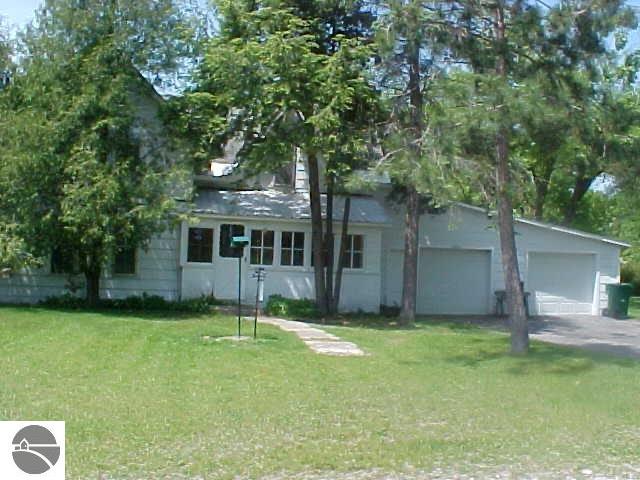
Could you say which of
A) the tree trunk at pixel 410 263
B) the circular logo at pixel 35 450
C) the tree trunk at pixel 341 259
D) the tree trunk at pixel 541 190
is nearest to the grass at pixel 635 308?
the tree trunk at pixel 541 190

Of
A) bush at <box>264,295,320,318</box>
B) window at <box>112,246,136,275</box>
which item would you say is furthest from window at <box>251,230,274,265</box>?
window at <box>112,246,136,275</box>

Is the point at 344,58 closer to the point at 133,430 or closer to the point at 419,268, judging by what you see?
the point at 419,268

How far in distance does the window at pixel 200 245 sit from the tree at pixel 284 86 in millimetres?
3146

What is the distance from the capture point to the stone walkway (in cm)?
1435

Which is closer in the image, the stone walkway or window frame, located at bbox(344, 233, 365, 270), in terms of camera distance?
the stone walkway

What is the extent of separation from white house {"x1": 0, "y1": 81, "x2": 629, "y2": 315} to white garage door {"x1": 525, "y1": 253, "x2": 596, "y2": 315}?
3 centimetres

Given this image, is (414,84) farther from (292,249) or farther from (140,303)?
(140,303)

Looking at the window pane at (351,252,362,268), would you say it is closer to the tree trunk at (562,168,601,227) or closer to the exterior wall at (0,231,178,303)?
the exterior wall at (0,231,178,303)

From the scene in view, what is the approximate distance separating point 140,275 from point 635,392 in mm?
14769

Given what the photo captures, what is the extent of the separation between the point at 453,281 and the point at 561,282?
3620 mm

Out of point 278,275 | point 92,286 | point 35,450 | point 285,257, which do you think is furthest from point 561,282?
point 35,450

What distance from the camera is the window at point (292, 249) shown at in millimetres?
23469

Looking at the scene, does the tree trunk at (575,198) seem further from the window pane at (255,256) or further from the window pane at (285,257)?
the window pane at (255,256)

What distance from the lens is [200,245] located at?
2316 cm
